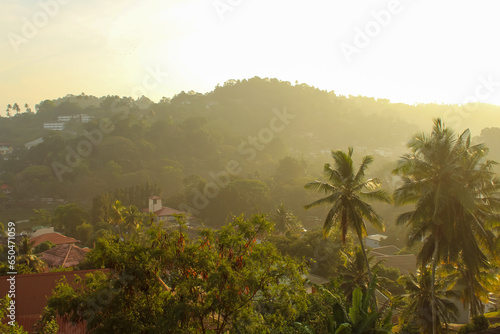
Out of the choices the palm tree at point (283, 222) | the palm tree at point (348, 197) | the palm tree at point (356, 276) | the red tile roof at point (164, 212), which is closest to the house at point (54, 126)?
the red tile roof at point (164, 212)

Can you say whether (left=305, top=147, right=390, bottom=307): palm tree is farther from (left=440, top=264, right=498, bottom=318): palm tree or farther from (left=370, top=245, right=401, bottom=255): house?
(left=370, top=245, right=401, bottom=255): house

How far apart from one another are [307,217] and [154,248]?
5861 cm

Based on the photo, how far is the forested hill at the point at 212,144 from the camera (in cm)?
7306

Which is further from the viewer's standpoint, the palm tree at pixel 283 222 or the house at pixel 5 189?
the house at pixel 5 189

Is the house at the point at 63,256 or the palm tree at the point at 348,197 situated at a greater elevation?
the palm tree at the point at 348,197

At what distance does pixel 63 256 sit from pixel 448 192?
28784 millimetres

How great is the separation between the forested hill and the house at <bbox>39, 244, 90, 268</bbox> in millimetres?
15630

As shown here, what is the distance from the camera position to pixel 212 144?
99.9 metres

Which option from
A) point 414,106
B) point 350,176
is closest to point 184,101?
point 414,106

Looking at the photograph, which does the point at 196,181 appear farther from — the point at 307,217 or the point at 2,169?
the point at 2,169

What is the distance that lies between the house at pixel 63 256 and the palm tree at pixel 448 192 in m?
24.5

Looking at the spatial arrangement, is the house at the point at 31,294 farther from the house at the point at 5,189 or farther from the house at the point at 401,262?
the house at the point at 5,189

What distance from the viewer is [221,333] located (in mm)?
9820

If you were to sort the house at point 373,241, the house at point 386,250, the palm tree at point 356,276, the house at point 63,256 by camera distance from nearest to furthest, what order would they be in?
the palm tree at point 356,276 → the house at point 63,256 → the house at point 386,250 → the house at point 373,241
